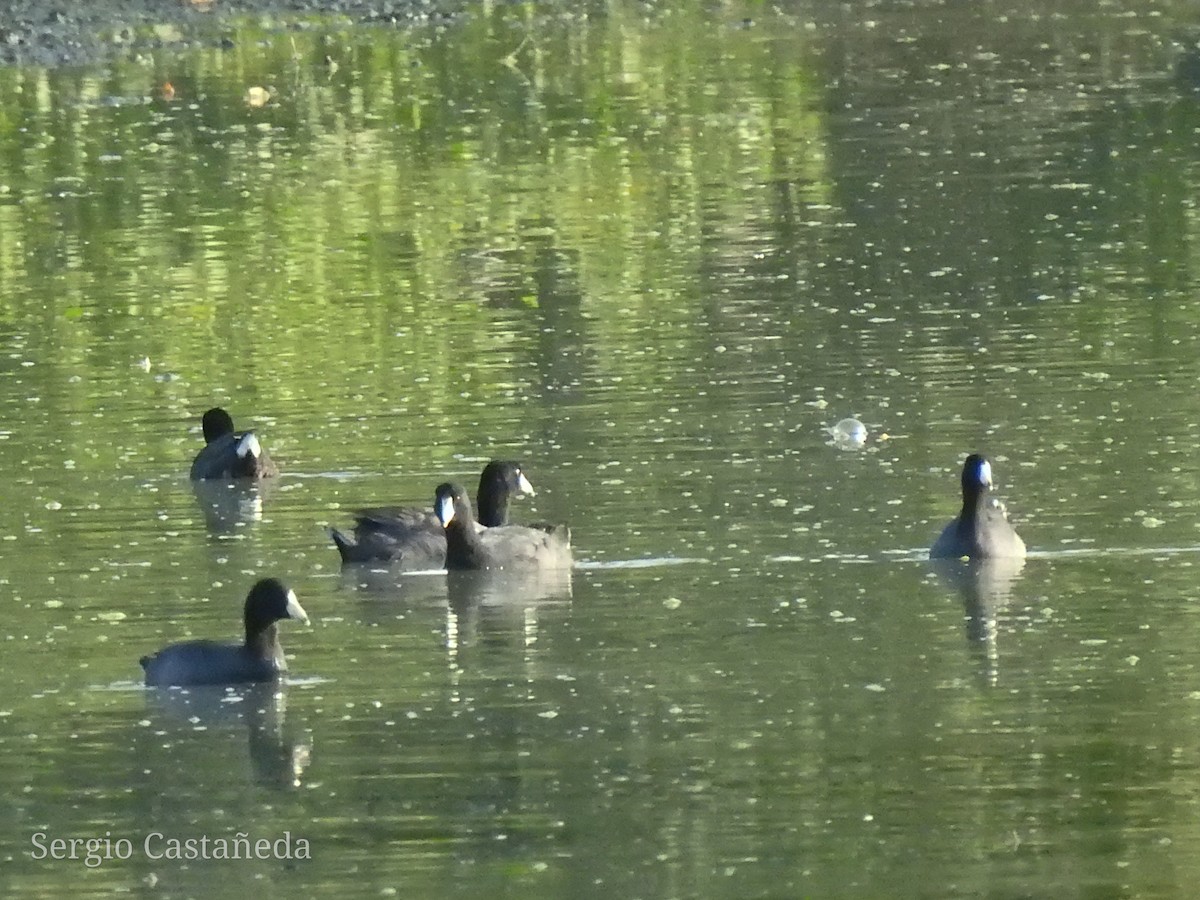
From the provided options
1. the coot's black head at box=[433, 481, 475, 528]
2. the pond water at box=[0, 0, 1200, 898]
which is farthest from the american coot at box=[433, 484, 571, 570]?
the pond water at box=[0, 0, 1200, 898]

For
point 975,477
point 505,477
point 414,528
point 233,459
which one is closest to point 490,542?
point 414,528

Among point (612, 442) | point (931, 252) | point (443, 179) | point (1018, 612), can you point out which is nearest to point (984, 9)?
point (443, 179)

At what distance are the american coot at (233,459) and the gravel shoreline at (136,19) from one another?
22.7 m

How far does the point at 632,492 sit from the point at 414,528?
1.15 meters

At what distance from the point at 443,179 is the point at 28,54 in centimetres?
1234

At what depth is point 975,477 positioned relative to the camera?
13.0 meters

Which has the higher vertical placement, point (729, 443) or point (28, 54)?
point (28, 54)

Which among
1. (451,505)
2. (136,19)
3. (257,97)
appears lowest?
(451,505)

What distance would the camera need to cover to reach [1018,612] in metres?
12.0

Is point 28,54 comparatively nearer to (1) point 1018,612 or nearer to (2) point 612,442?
(2) point 612,442

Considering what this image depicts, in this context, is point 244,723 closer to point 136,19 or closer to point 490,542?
point 490,542

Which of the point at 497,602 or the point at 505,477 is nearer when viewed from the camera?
the point at 497,602

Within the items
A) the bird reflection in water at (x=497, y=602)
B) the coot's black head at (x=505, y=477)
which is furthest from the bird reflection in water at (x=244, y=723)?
the coot's black head at (x=505, y=477)

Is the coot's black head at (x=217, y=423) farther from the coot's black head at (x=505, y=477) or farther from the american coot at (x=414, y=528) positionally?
the coot's black head at (x=505, y=477)
